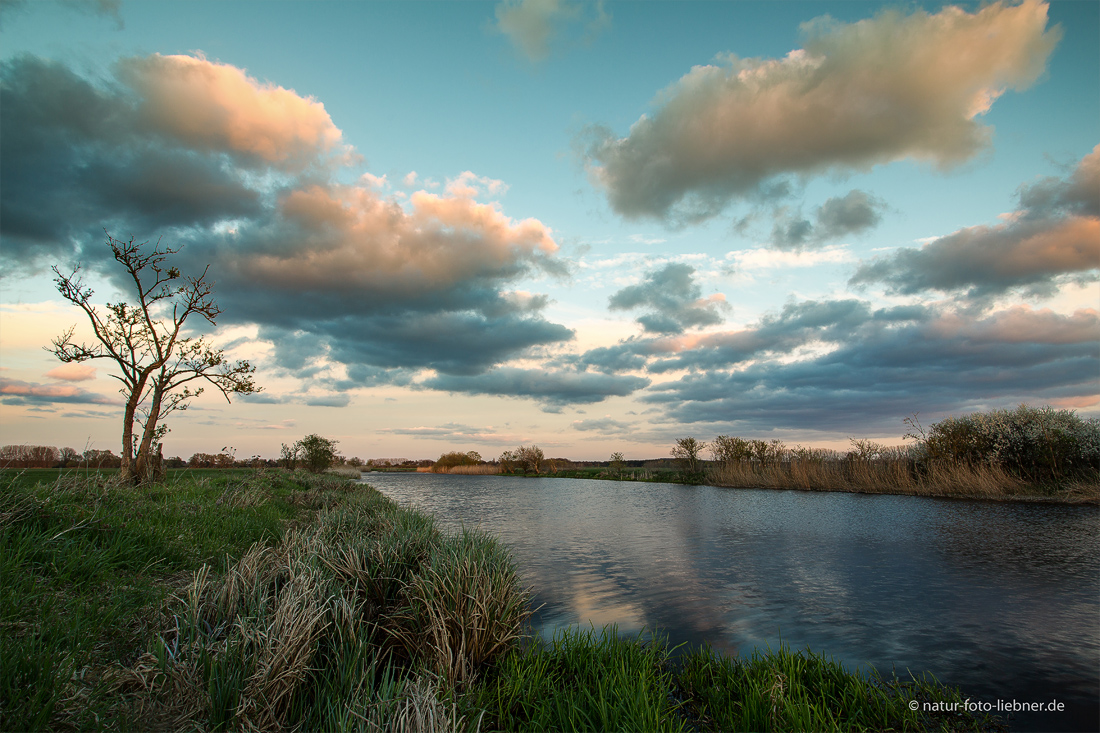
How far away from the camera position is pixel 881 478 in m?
27.8

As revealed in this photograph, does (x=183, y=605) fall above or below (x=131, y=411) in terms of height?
below

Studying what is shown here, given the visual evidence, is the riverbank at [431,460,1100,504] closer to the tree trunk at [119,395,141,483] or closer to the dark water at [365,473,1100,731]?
the dark water at [365,473,1100,731]

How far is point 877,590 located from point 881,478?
78.7 feet

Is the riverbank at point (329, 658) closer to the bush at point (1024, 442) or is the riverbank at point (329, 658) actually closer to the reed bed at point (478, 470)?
the bush at point (1024, 442)

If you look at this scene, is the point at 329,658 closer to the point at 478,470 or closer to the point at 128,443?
the point at 128,443

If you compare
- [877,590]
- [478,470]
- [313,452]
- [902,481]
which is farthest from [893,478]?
[478,470]

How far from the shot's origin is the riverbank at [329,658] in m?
3.15

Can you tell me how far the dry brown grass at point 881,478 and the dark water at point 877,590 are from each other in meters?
5.10

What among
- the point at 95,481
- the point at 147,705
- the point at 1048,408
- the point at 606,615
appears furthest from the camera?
the point at 1048,408

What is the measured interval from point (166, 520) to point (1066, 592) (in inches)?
594

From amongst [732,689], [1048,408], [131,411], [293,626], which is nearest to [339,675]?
[293,626]

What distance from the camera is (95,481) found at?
25.7 ft

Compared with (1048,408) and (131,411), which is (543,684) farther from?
(1048,408)

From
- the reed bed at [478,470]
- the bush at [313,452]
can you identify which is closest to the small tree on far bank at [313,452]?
the bush at [313,452]
